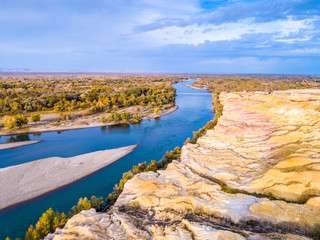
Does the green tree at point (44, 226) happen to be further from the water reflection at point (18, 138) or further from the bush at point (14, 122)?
the bush at point (14, 122)

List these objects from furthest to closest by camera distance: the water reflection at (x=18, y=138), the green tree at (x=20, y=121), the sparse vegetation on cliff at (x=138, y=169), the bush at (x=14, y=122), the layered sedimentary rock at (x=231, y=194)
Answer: the green tree at (x=20, y=121) → the bush at (x=14, y=122) → the water reflection at (x=18, y=138) → the sparse vegetation on cliff at (x=138, y=169) → the layered sedimentary rock at (x=231, y=194)

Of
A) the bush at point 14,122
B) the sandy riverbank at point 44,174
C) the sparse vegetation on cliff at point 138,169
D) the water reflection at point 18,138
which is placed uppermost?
the bush at point 14,122

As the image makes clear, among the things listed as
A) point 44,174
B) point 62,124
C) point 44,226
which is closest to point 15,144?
point 62,124

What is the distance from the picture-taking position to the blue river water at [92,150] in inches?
818

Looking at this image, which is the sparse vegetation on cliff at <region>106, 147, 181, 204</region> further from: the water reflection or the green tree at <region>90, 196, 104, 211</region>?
the water reflection

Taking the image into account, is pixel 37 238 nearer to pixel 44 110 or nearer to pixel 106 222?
pixel 106 222

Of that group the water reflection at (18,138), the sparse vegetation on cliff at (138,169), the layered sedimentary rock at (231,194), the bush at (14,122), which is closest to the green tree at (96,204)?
the sparse vegetation on cliff at (138,169)

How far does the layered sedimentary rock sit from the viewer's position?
39.6 ft

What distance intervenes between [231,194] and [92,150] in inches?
1124

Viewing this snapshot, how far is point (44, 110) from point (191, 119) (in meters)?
48.2

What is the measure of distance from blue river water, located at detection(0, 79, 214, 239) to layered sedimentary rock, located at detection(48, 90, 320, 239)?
28.2 feet

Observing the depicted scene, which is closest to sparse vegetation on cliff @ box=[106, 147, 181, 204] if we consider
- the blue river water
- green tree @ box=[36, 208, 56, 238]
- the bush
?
the blue river water

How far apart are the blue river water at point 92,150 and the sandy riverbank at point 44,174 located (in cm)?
103

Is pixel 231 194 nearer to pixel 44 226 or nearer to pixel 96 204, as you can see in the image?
pixel 96 204
